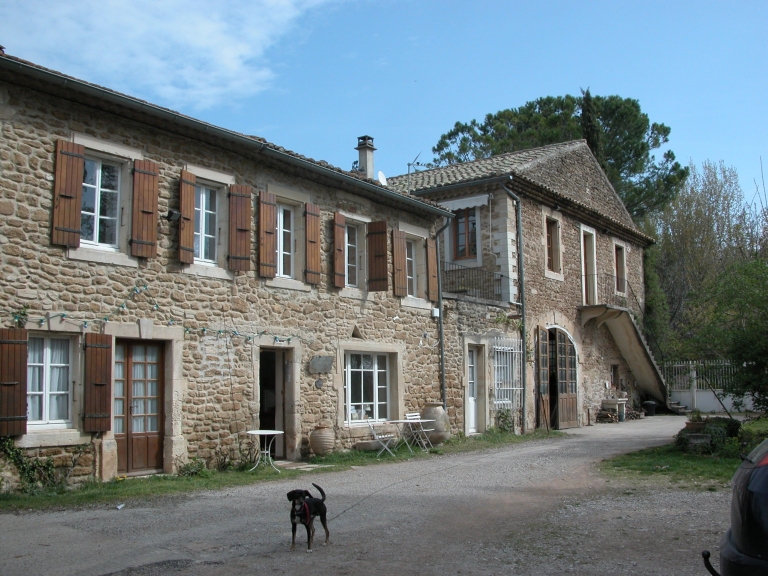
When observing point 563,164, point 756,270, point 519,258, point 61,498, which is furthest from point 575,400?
point 61,498

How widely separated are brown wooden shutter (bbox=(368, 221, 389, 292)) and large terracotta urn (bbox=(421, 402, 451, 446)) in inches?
99.2

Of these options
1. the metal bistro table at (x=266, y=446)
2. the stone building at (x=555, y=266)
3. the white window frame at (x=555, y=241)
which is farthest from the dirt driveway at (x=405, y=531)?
the white window frame at (x=555, y=241)

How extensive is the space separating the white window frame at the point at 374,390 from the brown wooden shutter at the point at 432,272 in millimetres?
1645

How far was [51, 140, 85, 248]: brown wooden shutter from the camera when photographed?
8.81m

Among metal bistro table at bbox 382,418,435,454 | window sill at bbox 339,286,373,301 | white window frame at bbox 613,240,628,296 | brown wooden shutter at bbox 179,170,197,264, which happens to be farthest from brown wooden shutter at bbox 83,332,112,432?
white window frame at bbox 613,240,628,296

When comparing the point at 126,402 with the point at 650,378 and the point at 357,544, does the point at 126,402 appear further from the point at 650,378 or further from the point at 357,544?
the point at 650,378

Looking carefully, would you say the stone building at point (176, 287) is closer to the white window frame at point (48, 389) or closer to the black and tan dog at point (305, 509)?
the white window frame at point (48, 389)

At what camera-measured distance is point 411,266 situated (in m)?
14.9

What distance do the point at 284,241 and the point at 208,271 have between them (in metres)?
Answer: 1.88

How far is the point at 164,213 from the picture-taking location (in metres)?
10.1

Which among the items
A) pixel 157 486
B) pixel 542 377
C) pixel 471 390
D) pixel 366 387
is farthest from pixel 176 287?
pixel 542 377

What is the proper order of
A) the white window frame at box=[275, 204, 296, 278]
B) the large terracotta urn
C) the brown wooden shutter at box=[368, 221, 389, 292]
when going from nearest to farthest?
the white window frame at box=[275, 204, 296, 278]
the brown wooden shutter at box=[368, 221, 389, 292]
the large terracotta urn

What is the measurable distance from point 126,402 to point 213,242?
2.58 meters

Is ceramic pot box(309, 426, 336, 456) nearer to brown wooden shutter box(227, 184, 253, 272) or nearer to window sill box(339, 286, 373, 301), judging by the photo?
window sill box(339, 286, 373, 301)
